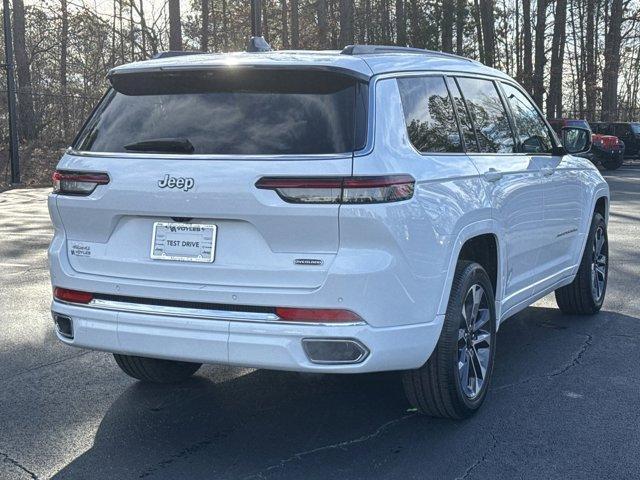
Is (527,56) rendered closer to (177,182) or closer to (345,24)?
(345,24)

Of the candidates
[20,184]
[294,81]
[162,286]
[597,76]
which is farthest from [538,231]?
[597,76]

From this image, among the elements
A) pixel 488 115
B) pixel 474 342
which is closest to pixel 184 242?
pixel 474 342

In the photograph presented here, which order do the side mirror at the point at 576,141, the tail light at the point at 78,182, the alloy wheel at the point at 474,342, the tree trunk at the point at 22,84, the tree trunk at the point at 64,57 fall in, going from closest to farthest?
the tail light at the point at 78,182 < the alloy wheel at the point at 474,342 < the side mirror at the point at 576,141 < the tree trunk at the point at 22,84 < the tree trunk at the point at 64,57

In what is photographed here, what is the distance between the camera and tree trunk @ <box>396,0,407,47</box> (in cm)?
4503

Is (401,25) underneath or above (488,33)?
above

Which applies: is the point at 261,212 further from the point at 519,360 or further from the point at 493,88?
the point at 519,360

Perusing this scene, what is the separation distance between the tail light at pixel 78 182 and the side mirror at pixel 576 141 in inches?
149

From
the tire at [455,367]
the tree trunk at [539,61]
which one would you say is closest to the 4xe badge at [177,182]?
the tire at [455,367]

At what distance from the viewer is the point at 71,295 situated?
14.3 ft

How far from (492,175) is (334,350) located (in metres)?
1.66

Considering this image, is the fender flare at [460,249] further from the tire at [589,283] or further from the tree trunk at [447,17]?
the tree trunk at [447,17]

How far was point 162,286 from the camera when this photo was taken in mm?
4059

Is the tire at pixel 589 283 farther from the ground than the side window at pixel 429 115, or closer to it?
closer to it

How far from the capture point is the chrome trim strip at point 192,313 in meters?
3.87
